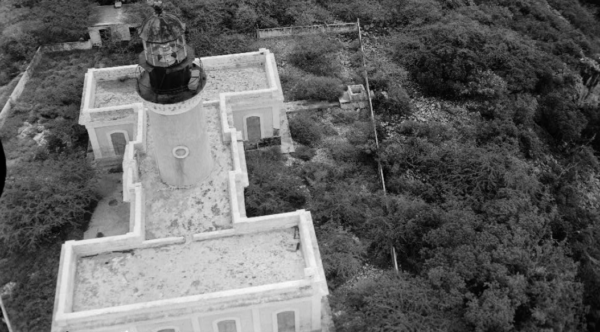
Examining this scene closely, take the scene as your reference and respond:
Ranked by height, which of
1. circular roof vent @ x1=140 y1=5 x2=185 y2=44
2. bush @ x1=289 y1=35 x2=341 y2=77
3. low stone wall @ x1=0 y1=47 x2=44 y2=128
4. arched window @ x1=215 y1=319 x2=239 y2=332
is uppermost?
circular roof vent @ x1=140 y1=5 x2=185 y2=44

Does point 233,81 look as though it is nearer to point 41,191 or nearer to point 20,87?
point 41,191

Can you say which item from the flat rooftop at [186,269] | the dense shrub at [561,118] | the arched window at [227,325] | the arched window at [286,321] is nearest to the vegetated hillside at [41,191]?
the flat rooftop at [186,269]

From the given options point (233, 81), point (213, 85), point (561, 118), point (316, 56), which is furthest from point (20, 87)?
point (561, 118)

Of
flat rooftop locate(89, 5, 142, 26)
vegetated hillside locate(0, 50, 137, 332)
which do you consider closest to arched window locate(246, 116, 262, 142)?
vegetated hillside locate(0, 50, 137, 332)

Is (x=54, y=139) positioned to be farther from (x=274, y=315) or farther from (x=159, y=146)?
(x=274, y=315)

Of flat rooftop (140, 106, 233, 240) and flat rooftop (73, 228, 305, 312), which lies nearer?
flat rooftop (73, 228, 305, 312)

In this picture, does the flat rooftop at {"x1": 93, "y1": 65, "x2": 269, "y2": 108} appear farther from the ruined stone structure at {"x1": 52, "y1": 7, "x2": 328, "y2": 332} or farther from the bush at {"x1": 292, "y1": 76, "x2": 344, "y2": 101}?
the ruined stone structure at {"x1": 52, "y1": 7, "x2": 328, "y2": 332}

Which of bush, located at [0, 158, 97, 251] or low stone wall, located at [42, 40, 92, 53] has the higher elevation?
bush, located at [0, 158, 97, 251]
